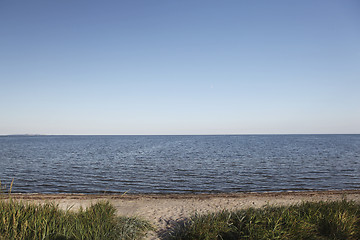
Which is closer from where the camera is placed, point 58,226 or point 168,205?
point 58,226

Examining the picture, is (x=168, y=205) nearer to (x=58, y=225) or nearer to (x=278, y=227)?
(x=58, y=225)

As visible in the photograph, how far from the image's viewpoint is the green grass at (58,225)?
5.62 metres

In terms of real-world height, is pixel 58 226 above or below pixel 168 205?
above

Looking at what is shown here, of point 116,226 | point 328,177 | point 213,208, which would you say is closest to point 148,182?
point 213,208

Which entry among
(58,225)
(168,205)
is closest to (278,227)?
(58,225)

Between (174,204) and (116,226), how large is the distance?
243 inches

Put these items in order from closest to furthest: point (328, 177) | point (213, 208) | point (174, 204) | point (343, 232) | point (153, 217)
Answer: point (343, 232), point (153, 217), point (213, 208), point (174, 204), point (328, 177)

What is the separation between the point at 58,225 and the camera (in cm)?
637

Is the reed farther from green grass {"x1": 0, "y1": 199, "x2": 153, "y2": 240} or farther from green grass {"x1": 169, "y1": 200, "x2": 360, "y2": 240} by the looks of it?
green grass {"x1": 169, "y1": 200, "x2": 360, "y2": 240}

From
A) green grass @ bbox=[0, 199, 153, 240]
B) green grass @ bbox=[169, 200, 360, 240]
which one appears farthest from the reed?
green grass @ bbox=[169, 200, 360, 240]

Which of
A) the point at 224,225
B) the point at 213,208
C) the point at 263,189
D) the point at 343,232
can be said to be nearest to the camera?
the point at 343,232

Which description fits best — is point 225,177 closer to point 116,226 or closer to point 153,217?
point 153,217

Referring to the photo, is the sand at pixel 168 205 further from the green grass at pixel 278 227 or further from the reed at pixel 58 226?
the green grass at pixel 278 227

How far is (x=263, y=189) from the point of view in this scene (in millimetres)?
18625
